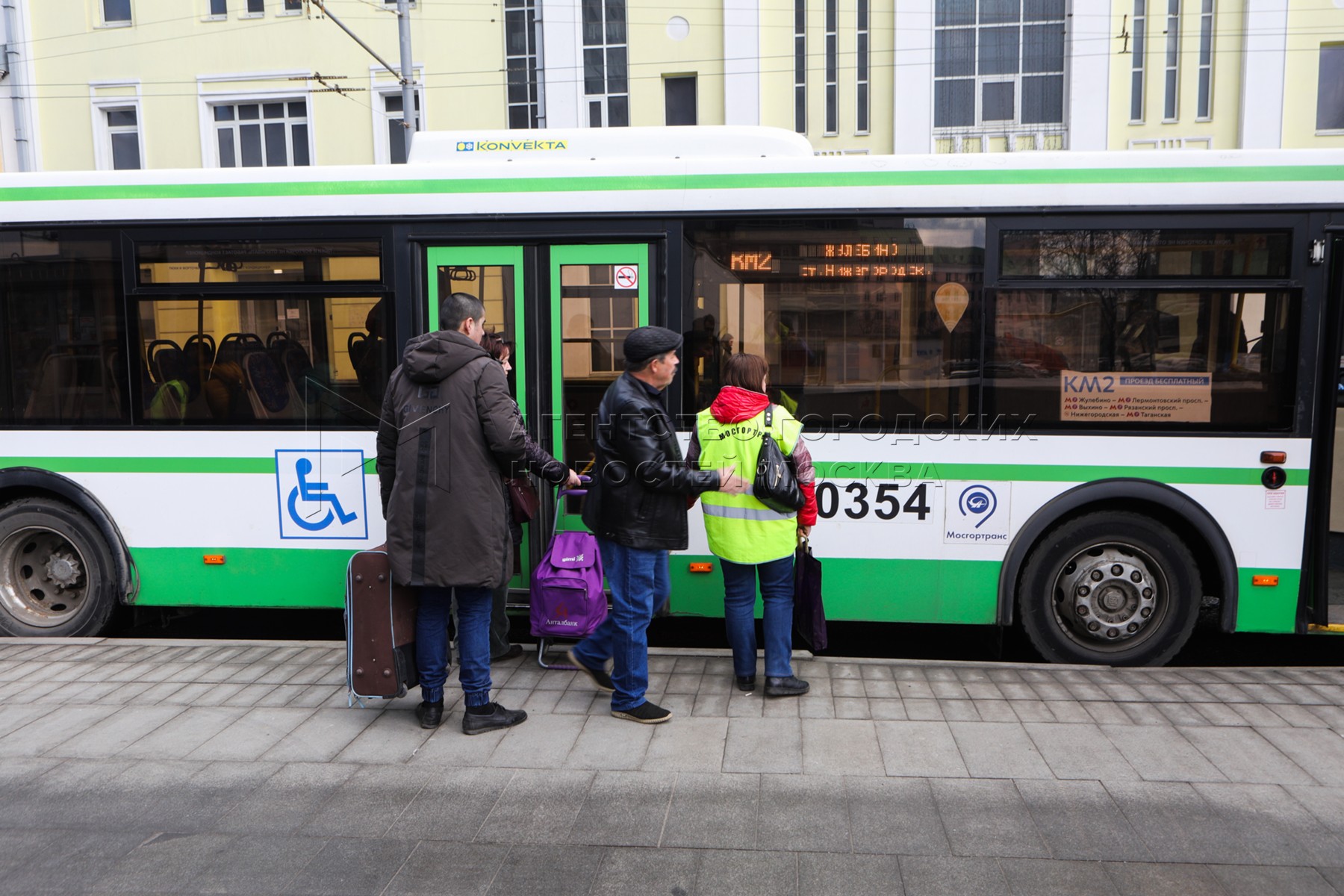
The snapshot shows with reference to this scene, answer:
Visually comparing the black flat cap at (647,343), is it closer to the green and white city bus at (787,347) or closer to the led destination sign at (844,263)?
the green and white city bus at (787,347)

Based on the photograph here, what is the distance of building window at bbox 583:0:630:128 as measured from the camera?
20.1m

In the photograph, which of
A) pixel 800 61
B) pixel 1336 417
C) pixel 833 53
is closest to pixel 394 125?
pixel 800 61

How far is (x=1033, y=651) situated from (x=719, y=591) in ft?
6.58

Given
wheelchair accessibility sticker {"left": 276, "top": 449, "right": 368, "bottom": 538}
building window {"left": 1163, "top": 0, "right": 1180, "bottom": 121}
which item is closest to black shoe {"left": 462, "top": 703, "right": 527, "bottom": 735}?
wheelchair accessibility sticker {"left": 276, "top": 449, "right": 368, "bottom": 538}

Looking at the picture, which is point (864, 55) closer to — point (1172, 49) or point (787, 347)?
point (1172, 49)

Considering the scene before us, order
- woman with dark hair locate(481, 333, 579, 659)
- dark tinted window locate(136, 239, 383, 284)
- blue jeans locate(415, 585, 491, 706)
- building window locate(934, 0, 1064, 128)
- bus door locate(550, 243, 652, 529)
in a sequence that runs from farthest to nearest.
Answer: building window locate(934, 0, 1064, 128)
dark tinted window locate(136, 239, 383, 284)
bus door locate(550, 243, 652, 529)
woman with dark hair locate(481, 333, 579, 659)
blue jeans locate(415, 585, 491, 706)

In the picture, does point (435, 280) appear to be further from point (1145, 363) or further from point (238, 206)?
point (1145, 363)

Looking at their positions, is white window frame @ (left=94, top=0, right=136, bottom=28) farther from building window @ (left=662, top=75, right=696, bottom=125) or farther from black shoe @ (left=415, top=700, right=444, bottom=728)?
black shoe @ (left=415, top=700, right=444, bottom=728)

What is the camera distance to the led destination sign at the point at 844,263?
17.1 ft

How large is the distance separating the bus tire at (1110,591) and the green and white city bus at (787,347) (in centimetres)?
2

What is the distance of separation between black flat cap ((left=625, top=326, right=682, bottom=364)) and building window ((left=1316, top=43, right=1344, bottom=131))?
63.9ft

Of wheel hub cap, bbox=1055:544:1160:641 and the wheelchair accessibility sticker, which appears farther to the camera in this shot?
the wheelchair accessibility sticker

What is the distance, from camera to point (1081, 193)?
511 cm

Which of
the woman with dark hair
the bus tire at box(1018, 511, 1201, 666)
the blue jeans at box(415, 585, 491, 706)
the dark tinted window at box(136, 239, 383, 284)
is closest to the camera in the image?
the blue jeans at box(415, 585, 491, 706)
